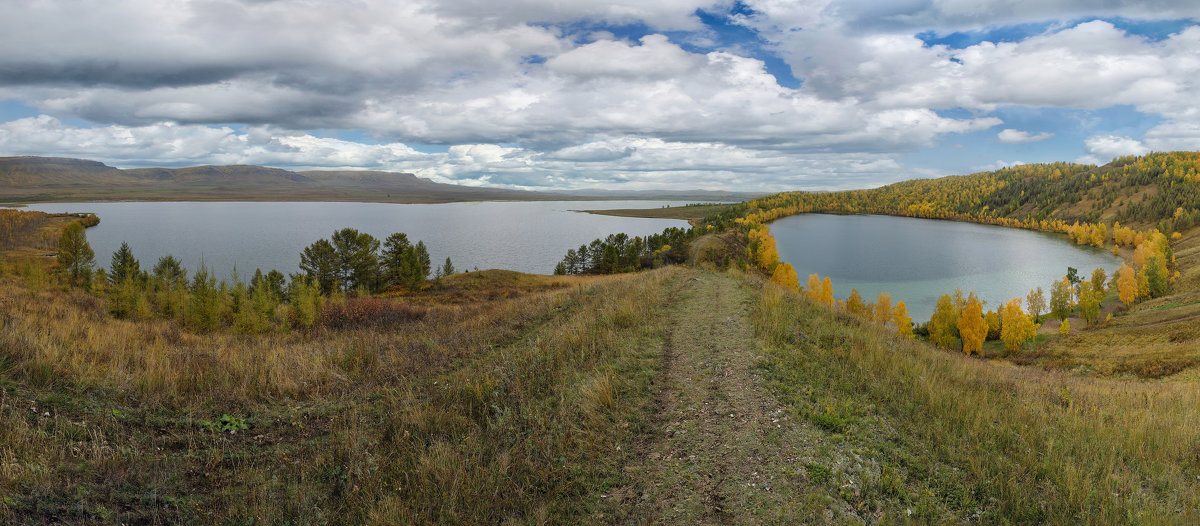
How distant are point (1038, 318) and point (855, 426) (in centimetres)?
9808

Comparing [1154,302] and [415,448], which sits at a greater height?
[415,448]

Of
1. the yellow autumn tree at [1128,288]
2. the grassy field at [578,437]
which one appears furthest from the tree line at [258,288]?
the yellow autumn tree at [1128,288]

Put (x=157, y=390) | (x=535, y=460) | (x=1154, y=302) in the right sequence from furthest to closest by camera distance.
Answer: (x=1154, y=302)
(x=157, y=390)
(x=535, y=460)

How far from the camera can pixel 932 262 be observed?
13212 cm

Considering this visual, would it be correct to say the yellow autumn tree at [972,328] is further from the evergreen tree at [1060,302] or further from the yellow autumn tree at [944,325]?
the evergreen tree at [1060,302]

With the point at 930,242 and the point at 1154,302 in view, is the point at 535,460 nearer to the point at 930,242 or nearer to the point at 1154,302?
the point at 1154,302

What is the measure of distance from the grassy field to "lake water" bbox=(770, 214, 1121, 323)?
86768 millimetres

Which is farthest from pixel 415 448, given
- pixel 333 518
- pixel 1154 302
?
pixel 1154 302

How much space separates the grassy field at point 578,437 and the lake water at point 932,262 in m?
86.8

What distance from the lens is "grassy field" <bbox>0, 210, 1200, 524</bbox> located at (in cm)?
489

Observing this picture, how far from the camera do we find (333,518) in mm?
4773

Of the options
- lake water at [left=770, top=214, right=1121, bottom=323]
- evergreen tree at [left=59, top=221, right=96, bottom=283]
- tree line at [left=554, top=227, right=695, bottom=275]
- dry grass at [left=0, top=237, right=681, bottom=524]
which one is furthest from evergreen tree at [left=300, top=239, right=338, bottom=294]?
lake water at [left=770, top=214, right=1121, bottom=323]

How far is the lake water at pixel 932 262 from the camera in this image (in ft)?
327

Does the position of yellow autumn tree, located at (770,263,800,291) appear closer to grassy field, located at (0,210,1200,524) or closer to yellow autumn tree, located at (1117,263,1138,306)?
yellow autumn tree, located at (1117,263,1138,306)
